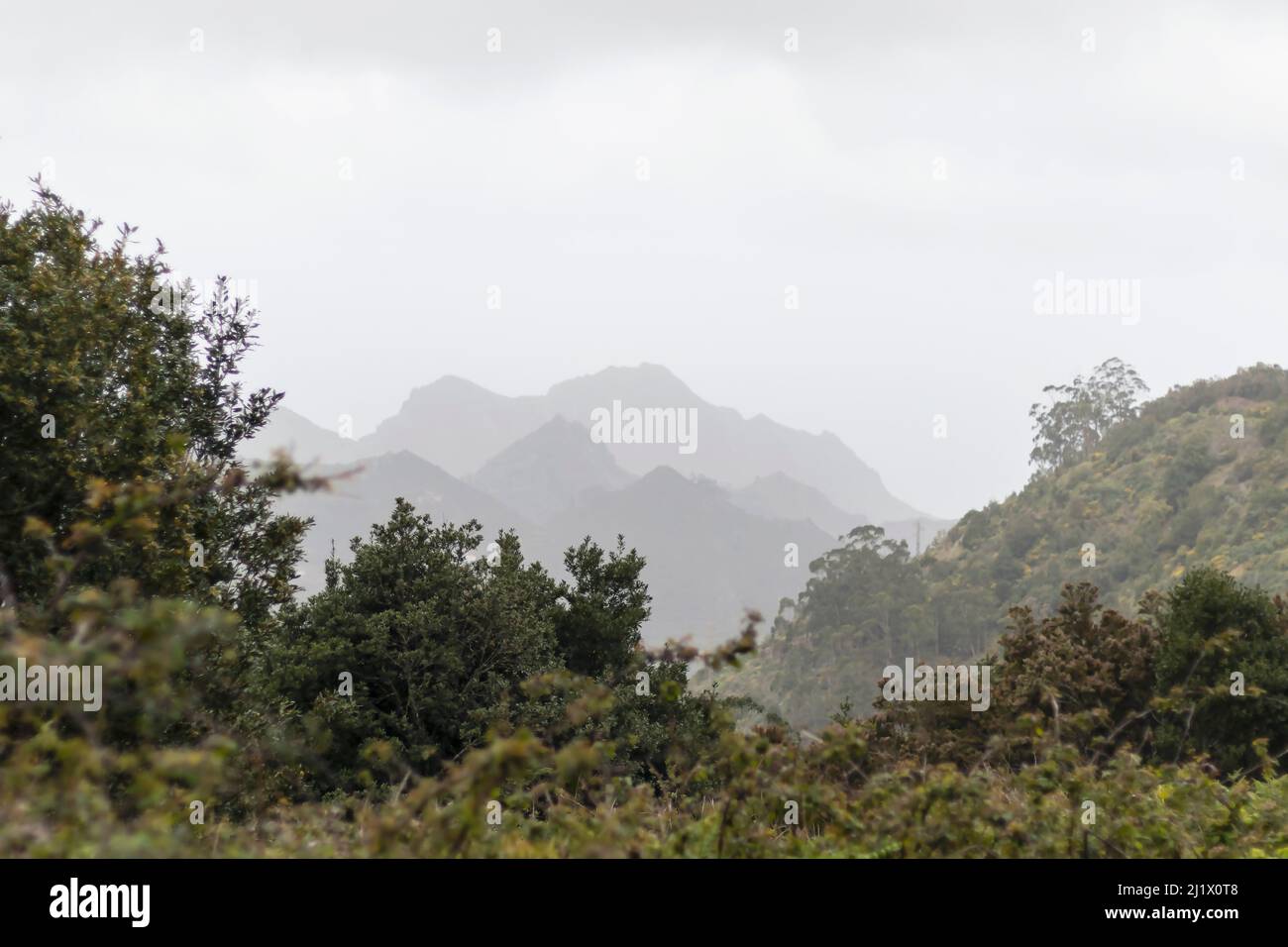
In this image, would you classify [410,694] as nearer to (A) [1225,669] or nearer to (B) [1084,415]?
(A) [1225,669]

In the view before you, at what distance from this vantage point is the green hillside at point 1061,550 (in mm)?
73750

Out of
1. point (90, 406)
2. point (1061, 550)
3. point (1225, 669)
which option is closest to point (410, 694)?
point (90, 406)

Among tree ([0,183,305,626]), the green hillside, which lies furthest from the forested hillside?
the green hillside

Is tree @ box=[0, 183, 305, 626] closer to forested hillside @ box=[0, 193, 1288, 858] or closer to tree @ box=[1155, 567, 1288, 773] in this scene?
forested hillside @ box=[0, 193, 1288, 858]

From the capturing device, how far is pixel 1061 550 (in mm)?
84188

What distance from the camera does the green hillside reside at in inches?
2904

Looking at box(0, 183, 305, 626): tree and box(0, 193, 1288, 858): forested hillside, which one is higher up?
box(0, 183, 305, 626): tree

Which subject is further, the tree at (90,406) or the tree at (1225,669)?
the tree at (1225,669)

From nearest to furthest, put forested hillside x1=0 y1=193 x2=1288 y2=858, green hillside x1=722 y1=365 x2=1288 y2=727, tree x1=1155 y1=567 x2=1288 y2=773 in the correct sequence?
forested hillside x1=0 y1=193 x2=1288 y2=858 → tree x1=1155 y1=567 x2=1288 y2=773 → green hillside x1=722 y1=365 x2=1288 y2=727

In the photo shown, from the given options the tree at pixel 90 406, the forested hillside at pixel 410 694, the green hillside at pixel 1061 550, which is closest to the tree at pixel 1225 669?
the forested hillside at pixel 410 694

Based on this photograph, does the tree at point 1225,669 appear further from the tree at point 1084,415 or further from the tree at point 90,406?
the tree at point 1084,415

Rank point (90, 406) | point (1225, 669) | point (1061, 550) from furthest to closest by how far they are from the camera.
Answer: point (1061, 550)
point (1225, 669)
point (90, 406)
